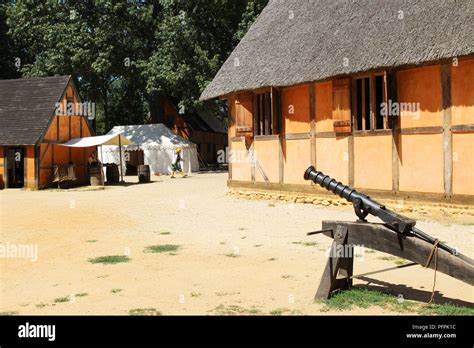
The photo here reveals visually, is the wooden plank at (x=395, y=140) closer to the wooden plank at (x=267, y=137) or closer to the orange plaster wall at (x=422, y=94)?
the orange plaster wall at (x=422, y=94)

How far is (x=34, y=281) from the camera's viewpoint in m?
6.52

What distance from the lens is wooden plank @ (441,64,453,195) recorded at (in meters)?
11.5

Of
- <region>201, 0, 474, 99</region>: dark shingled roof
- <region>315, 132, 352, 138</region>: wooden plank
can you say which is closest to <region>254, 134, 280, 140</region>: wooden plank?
<region>315, 132, 352, 138</region>: wooden plank

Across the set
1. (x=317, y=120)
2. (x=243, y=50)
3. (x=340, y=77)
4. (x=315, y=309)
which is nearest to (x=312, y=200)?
(x=317, y=120)

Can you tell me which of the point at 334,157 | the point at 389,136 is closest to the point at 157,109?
the point at 334,157

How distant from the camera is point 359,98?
1341cm

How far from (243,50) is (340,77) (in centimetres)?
548

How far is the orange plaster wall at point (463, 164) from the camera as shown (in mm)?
11203

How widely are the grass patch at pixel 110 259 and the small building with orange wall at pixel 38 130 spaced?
49.8 feet

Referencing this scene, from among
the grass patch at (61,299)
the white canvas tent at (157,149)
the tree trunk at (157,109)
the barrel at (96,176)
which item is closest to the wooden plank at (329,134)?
the grass patch at (61,299)

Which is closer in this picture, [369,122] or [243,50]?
[369,122]

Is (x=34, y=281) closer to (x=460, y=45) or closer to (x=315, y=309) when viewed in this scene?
(x=315, y=309)

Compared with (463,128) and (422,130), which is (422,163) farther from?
(463,128)

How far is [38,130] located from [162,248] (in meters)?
15.6
